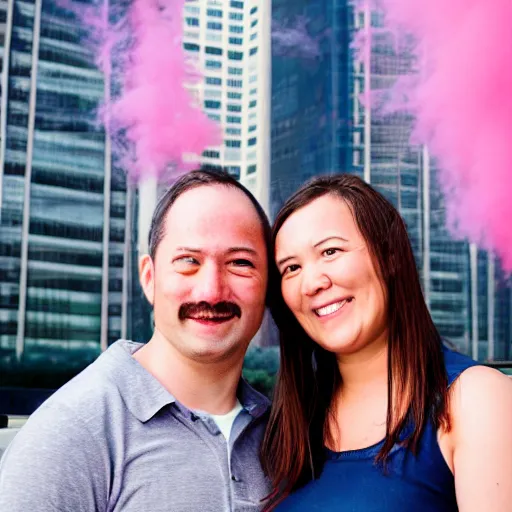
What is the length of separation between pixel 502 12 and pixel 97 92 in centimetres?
152

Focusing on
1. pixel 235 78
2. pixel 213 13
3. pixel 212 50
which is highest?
pixel 213 13

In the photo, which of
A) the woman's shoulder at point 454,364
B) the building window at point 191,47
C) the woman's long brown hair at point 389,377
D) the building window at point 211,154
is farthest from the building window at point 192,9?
the woman's shoulder at point 454,364

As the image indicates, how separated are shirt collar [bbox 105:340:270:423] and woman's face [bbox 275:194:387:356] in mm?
277

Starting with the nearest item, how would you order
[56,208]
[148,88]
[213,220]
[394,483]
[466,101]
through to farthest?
[394,483], [213,220], [56,208], [148,88], [466,101]

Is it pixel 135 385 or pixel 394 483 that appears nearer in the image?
pixel 394 483

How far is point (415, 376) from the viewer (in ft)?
4.11

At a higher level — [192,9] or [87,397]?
[192,9]

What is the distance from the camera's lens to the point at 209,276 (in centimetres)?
136

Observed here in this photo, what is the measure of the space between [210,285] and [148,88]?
4.16 ft

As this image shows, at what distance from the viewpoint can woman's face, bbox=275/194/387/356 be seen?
1.30 meters

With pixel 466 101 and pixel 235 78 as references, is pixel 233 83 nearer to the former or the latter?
pixel 235 78

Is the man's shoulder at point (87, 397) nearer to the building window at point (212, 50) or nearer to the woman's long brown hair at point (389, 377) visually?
the woman's long brown hair at point (389, 377)

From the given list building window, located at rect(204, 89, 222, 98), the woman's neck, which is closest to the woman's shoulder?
the woman's neck

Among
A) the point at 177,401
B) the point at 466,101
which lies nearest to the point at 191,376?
the point at 177,401
